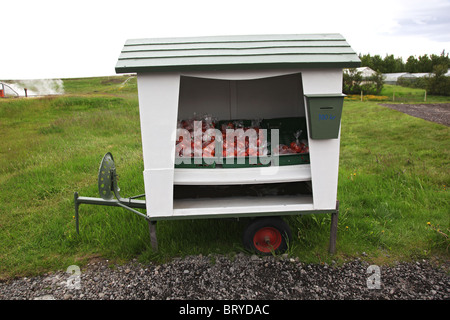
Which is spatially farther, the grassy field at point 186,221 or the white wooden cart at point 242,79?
the grassy field at point 186,221

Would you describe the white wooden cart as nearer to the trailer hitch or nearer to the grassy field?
the trailer hitch

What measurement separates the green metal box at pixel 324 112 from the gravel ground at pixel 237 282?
1456 millimetres

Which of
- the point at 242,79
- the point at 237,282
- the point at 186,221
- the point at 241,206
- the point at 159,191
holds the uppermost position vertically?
the point at 242,79

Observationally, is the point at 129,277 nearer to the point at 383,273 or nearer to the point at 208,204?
the point at 208,204

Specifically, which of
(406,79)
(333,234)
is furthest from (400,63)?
(333,234)

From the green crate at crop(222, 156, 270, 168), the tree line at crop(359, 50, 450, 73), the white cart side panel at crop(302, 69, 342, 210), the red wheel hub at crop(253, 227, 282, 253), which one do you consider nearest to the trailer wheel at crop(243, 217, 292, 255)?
the red wheel hub at crop(253, 227, 282, 253)

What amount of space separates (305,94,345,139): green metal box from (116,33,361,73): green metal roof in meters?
0.31

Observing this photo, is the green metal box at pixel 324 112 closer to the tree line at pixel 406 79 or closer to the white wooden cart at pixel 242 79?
the white wooden cart at pixel 242 79

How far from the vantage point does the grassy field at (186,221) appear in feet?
12.7

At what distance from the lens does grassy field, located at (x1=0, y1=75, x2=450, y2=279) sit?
3875 millimetres

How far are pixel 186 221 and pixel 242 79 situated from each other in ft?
6.80

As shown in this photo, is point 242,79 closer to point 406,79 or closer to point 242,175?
point 242,175

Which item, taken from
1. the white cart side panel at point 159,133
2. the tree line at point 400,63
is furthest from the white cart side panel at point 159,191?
the tree line at point 400,63

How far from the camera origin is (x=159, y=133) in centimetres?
329
